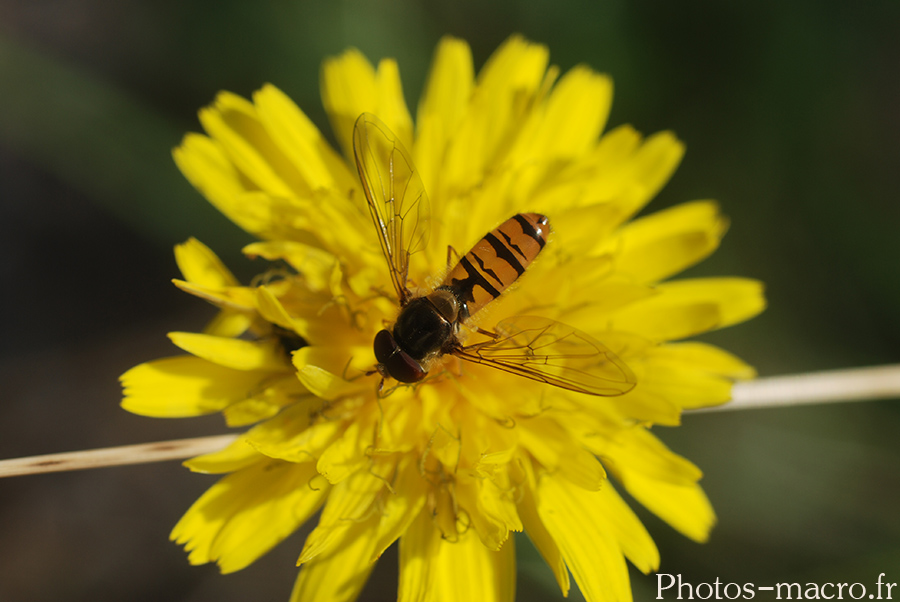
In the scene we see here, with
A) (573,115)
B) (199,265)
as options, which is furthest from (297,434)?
(573,115)

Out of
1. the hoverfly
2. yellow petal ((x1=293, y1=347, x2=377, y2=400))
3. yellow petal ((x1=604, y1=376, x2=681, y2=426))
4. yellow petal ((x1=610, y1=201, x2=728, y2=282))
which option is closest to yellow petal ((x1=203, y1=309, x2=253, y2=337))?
yellow petal ((x1=293, y1=347, x2=377, y2=400))

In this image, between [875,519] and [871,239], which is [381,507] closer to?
[875,519]

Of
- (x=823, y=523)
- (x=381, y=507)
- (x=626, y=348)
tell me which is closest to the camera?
(x=381, y=507)

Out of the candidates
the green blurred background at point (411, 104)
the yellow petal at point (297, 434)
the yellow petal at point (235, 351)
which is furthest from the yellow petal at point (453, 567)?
the green blurred background at point (411, 104)

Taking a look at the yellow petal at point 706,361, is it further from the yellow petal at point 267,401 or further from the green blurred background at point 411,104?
the yellow petal at point 267,401

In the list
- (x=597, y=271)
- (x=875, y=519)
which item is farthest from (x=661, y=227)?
(x=875, y=519)

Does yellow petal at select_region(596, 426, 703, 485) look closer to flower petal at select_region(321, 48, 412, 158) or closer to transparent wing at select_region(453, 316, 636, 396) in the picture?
transparent wing at select_region(453, 316, 636, 396)
